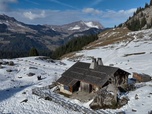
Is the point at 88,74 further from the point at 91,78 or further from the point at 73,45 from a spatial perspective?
the point at 73,45

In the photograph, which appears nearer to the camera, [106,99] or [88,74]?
[106,99]

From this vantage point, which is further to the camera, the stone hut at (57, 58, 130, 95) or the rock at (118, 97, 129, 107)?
the stone hut at (57, 58, 130, 95)

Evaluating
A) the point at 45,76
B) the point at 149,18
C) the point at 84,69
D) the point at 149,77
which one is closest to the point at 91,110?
the point at 84,69

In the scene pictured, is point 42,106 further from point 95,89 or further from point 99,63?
point 99,63

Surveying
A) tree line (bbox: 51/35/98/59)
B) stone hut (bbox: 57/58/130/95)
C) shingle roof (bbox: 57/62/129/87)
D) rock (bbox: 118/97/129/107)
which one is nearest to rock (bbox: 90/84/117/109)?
rock (bbox: 118/97/129/107)

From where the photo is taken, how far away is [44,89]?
4875 centimetres

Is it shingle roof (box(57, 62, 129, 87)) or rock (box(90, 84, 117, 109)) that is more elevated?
shingle roof (box(57, 62, 129, 87))

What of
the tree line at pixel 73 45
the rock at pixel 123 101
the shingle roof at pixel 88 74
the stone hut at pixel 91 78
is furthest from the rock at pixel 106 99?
the tree line at pixel 73 45

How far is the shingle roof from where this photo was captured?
41.7 metres

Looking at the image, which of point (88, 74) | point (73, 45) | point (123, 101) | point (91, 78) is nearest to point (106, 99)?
point (123, 101)

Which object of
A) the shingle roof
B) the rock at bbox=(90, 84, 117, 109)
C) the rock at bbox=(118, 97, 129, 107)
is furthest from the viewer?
the shingle roof

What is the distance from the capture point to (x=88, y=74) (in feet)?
147

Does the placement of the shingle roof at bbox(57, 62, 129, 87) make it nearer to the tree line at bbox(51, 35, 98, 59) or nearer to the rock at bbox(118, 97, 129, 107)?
the rock at bbox(118, 97, 129, 107)

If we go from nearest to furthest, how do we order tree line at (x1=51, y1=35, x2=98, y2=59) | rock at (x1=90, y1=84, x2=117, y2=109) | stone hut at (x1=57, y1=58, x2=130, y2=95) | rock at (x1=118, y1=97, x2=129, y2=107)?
rock at (x1=118, y1=97, x2=129, y2=107), rock at (x1=90, y1=84, x2=117, y2=109), stone hut at (x1=57, y1=58, x2=130, y2=95), tree line at (x1=51, y1=35, x2=98, y2=59)
